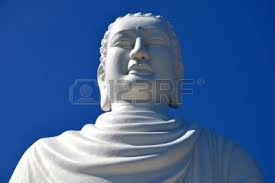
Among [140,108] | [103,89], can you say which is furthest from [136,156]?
[103,89]

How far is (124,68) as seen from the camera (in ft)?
24.6

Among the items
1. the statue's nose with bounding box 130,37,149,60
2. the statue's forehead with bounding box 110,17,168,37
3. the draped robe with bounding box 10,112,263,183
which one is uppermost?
the statue's forehead with bounding box 110,17,168,37

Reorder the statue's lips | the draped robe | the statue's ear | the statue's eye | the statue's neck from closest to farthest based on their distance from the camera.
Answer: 1. the draped robe
2. the statue's neck
3. the statue's lips
4. the statue's eye
5. the statue's ear

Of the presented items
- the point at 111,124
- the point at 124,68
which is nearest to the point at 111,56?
the point at 124,68

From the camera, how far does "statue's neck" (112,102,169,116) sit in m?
7.22

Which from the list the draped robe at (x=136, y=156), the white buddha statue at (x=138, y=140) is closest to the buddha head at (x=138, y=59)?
the white buddha statue at (x=138, y=140)

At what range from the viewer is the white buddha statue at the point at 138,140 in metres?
6.55

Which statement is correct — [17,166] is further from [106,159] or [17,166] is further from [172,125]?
[172,125]

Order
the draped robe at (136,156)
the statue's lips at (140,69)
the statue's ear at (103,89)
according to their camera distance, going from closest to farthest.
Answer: the draped robe at (136,156) < the statue's lips at (140,69) < the statue's ear at (103,89)

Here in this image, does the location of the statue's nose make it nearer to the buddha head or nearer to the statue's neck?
the buddha head

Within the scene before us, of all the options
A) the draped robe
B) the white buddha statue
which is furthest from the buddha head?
the draped robe

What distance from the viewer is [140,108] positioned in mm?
7234

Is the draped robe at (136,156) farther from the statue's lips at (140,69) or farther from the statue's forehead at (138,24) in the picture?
the statue's forehead at (138,24)

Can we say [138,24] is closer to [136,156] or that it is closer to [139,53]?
[139,53]
